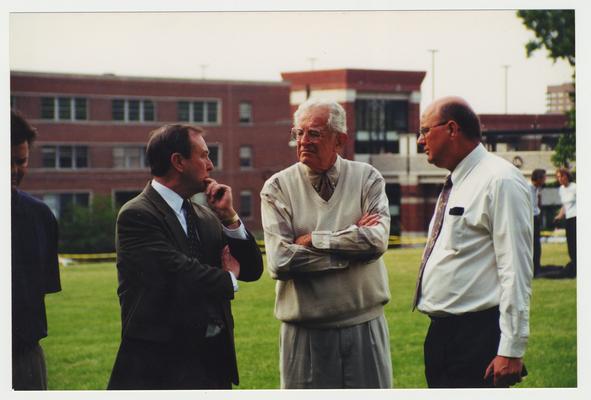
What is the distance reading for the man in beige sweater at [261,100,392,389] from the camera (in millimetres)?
3791

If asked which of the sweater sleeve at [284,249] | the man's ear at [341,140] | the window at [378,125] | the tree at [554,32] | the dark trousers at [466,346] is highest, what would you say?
the tree at [554,32]

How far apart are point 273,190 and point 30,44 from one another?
6.59 feet

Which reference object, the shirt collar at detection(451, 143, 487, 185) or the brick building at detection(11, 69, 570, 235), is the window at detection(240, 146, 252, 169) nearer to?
the brick building at detection(11, 69, 570, 235)

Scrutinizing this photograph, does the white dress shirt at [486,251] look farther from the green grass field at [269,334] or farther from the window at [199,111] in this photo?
the window at [199,111]

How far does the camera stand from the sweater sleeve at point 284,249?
12.4ft

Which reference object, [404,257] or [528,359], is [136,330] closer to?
[528,359]

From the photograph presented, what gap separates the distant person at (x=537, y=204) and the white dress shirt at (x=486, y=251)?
300 cm

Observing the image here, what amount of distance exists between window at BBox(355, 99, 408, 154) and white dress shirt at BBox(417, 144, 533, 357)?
4.35m

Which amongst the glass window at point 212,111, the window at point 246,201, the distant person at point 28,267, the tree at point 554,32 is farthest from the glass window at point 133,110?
the distant person at point 28,267

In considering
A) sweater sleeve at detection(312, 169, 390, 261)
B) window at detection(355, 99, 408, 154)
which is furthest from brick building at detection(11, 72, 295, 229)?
sweater sleeve at detection(312, 169, 390, 261)

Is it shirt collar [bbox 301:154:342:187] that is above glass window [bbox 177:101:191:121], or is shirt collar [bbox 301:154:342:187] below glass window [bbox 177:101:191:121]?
below

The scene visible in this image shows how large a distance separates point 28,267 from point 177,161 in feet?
3.36

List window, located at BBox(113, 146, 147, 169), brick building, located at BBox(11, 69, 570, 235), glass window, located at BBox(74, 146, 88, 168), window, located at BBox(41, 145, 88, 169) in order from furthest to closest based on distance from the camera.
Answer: window, located at BBox(113, 146, 147, 169) < glass window, located at BBox(74, 146, 88, 168) < window, located at BBox(41, 145, 88, 169) < brick building, located at BBox(11, 69, 570, 235)

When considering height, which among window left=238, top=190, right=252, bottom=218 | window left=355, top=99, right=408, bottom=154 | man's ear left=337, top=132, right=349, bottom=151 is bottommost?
window left=238, top=190, right=252, bottom=218
